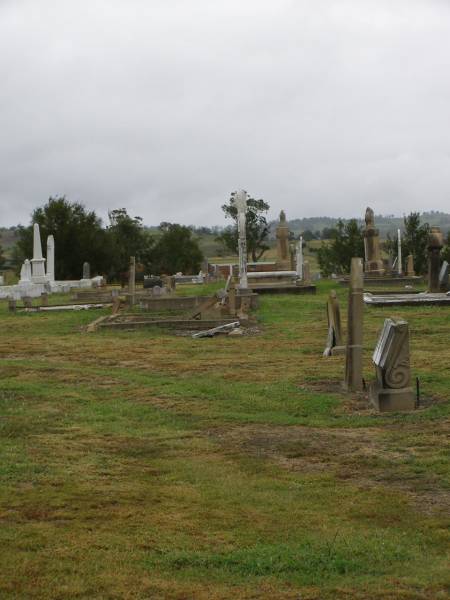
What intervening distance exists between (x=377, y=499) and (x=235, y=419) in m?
3.34

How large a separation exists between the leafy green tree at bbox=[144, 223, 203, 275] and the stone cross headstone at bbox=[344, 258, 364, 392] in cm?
5168

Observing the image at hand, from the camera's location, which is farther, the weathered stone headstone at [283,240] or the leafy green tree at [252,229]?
the leafy green tree at [252,229]

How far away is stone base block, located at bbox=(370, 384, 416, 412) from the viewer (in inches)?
382

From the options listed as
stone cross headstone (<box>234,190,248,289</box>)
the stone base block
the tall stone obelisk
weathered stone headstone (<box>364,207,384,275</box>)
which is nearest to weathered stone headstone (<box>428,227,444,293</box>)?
stone cross headstone (<box>234,190,248,289</box>)

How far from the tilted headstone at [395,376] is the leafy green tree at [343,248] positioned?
4349 cm

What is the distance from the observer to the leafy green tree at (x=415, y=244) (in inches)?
1989

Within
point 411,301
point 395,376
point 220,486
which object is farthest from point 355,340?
point 411,301

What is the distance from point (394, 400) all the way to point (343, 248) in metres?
44.8

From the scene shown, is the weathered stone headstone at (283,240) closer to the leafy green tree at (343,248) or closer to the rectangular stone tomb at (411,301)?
the leafy green tree at (343,248)

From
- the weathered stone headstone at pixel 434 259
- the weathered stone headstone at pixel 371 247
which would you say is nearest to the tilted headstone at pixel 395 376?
the weathered stone headstone at pixel 434 259

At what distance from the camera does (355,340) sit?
11125 mm

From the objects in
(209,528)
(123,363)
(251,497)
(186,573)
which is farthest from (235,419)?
(123,363)

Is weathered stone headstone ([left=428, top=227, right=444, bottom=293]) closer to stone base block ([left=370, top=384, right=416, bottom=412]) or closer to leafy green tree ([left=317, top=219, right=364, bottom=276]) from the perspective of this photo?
stone base block ([left=370, top=384, right=416, bottom=412])

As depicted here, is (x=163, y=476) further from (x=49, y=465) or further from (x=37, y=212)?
(x=37, y=212)
